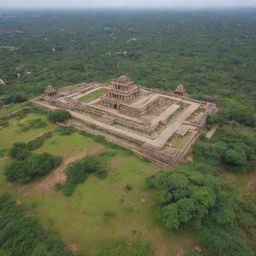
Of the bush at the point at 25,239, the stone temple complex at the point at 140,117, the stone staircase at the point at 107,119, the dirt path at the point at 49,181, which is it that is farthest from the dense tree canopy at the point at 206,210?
the stone staircase at the point at 107,119

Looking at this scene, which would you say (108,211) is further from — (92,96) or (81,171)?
(92,96)

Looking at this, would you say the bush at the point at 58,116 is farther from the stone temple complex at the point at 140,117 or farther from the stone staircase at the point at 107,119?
the stone staircase at the point at 107,119

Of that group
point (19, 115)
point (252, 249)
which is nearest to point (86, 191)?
point (252, 249)

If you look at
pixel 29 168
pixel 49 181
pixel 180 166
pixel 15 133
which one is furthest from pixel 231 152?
pixel 15 133

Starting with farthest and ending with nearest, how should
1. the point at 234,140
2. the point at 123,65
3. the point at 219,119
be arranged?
the point at 123,65, the point at 219,119, the point at 234,140

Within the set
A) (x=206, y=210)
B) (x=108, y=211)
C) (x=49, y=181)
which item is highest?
(x=206, y=210)

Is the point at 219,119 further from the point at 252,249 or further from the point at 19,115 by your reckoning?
the point at 19,115

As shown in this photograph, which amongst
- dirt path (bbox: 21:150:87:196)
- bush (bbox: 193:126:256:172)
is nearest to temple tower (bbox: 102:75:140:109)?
bush (bbox: 193:126:256:172)
